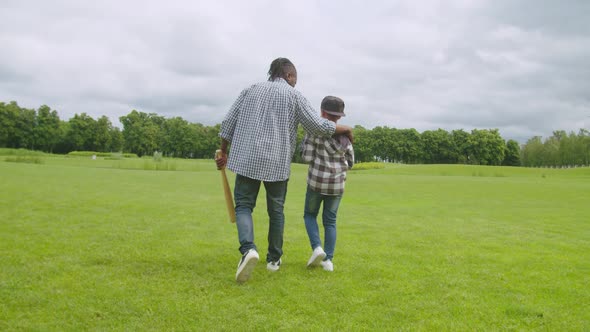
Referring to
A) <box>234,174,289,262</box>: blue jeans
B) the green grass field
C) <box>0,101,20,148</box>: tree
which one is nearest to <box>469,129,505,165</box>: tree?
<box>0,101,20,148</box>: tree

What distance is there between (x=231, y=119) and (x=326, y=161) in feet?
3.91

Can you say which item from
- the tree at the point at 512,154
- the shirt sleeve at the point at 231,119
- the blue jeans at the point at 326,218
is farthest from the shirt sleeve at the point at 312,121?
the tree at the point at 512,154

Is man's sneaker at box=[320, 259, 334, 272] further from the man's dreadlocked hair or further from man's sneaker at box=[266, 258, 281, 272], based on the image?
the man's dreadlocked hair

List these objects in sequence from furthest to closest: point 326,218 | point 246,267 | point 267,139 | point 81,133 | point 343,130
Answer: point 81,133, point 326,218, point 343,130, point 267,139, point 246,267

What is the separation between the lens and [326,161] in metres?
5.05

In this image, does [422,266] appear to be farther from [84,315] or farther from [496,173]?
[496,173]

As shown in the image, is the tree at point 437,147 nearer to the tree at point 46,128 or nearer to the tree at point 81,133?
the tree at point 81,133

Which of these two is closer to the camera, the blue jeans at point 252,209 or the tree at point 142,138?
the blue jeans at point 252,209

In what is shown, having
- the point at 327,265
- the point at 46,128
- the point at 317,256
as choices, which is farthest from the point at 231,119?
the point at 46,128

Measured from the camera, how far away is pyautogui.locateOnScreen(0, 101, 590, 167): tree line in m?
90.2

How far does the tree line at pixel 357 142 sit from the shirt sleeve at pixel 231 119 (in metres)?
84.5

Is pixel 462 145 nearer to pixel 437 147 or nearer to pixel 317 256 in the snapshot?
pixel 437 147

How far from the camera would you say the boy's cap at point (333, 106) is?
5062 mm

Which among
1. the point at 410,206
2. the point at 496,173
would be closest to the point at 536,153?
the point at 496,173
